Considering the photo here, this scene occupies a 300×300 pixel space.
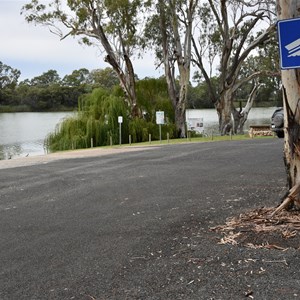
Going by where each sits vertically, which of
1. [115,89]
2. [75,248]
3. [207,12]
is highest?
[207,12]

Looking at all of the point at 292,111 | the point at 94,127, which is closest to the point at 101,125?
the point at 94,127

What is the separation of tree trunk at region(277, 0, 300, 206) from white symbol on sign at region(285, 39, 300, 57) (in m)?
0.56

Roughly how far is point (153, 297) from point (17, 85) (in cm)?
8296

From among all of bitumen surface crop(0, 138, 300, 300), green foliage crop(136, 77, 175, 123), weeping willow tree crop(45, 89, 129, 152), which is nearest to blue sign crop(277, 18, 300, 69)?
bitumen surface crop(0, 138, 300, 300)

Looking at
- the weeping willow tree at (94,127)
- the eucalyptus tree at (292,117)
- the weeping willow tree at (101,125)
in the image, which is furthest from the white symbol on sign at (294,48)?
the weeping willow tree at (94,127)

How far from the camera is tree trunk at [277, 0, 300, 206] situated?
4691 mm

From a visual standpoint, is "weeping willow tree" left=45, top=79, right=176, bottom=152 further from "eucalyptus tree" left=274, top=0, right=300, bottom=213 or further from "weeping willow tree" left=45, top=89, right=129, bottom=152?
"eucalyptus tree" left=274, top=0, right=300, bottom=213

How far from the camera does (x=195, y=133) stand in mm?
35375

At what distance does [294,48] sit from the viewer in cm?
418

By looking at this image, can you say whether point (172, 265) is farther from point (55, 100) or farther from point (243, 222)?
point (55, 100)

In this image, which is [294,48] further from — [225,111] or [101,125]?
[225,111]

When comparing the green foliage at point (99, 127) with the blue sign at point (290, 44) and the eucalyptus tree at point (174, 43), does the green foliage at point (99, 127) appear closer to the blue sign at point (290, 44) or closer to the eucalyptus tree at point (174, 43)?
the eucalyptus tree at point (174, 43)

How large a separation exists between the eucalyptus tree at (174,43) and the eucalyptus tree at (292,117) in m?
27.5

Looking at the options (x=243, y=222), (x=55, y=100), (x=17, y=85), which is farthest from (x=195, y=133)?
(x=17, y=85)
